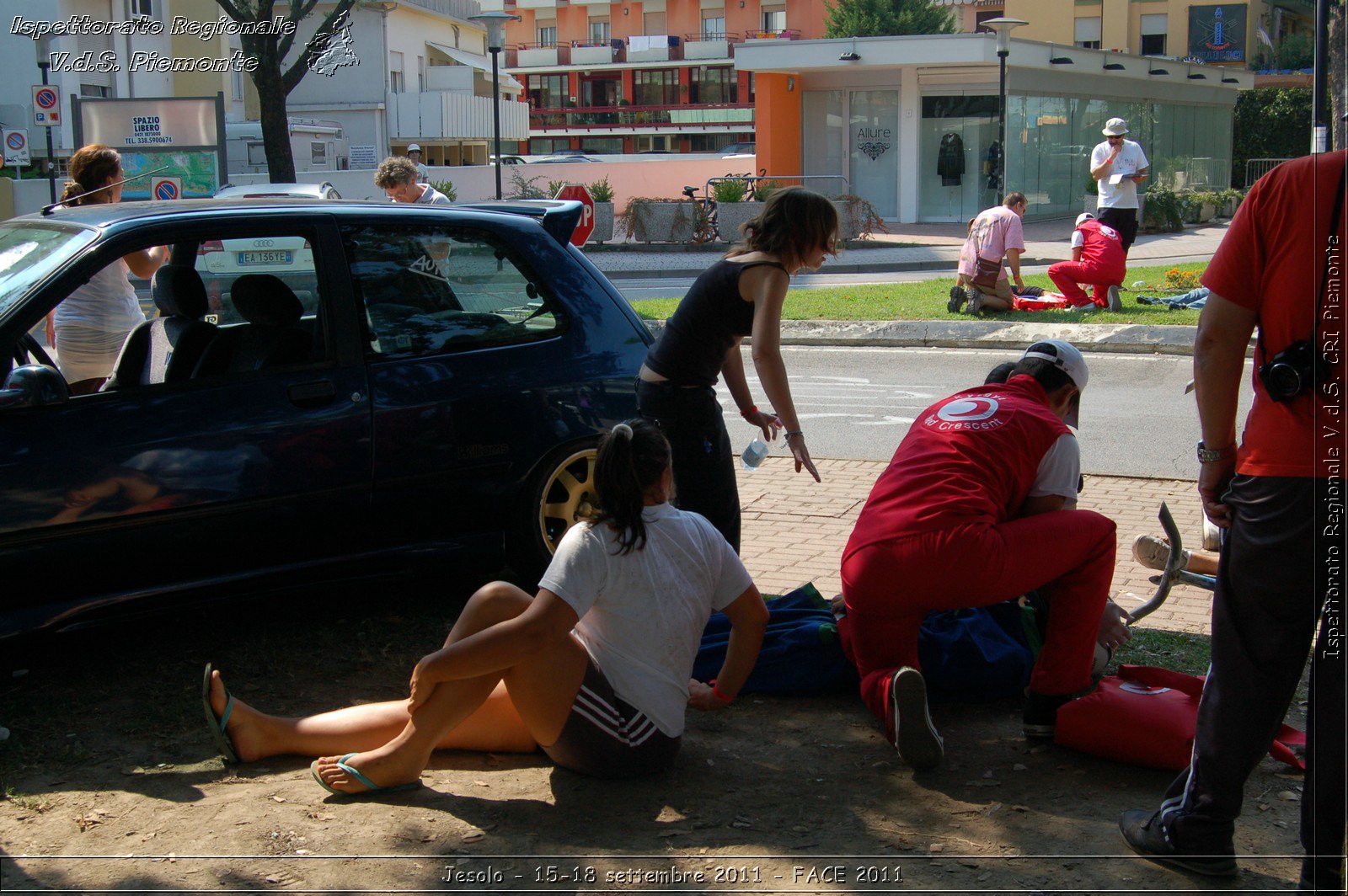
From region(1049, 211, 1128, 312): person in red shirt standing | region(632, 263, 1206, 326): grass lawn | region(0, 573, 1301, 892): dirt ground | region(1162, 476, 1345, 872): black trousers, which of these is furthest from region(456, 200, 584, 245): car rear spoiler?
region(1049, 211, 1128, 312): person in red shirt standing

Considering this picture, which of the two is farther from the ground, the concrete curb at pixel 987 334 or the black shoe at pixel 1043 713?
the concrete curb at pixel 987 334

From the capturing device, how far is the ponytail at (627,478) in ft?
11.4

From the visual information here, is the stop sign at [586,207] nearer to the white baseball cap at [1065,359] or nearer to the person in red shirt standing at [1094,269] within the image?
the person in red shirt standing at [1094,269]

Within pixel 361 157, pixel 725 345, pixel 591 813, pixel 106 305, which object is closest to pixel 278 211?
pixel 106 305

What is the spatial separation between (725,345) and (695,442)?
37 centimetres

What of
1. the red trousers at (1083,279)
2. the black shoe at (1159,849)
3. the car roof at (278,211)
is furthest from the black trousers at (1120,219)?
the black shoe at (1159,849)

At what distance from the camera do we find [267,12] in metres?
22.6

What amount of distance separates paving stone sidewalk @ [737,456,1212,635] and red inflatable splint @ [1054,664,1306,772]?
1388 millimetres

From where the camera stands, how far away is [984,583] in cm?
371

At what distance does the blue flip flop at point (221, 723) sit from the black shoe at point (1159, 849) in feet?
8.11

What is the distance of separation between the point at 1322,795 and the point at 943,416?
1536 millimetres

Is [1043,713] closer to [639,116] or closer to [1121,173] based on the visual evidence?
[1121,173]

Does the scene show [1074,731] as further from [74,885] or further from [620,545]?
[74,885]

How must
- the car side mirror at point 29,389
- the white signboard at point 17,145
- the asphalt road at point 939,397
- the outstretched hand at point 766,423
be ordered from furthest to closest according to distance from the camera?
1. the white signboard at point 17,145
2. the asphalt road at point 939,397
3. the outstretched hand at point 766,423
4. the car side mirror at point 29,389
